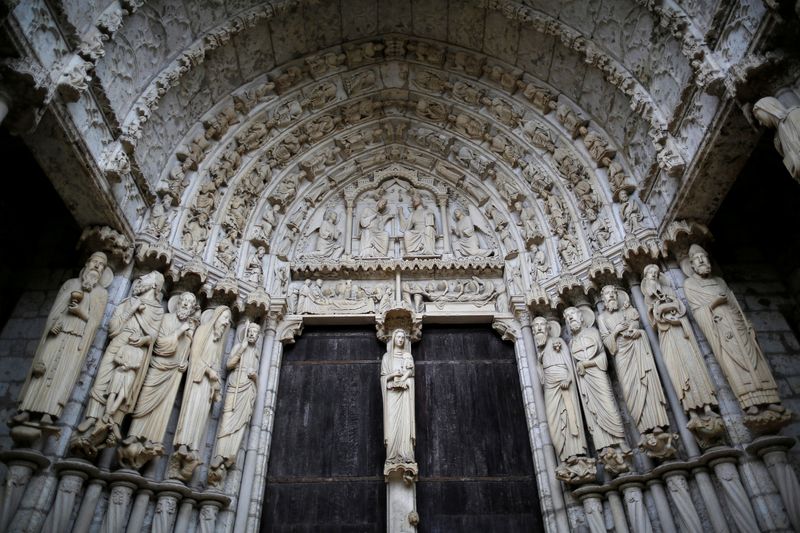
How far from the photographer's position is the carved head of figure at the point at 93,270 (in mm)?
5071

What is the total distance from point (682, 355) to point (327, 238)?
4.66 m

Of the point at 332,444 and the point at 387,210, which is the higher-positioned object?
the point at 387,210

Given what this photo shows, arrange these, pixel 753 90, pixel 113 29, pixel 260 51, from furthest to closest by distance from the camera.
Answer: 1. pixel 260 51
2. pixel 113 29
3. pixel 753 90

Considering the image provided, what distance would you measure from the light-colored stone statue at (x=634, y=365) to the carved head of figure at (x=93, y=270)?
16.8 feet

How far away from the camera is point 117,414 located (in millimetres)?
4758

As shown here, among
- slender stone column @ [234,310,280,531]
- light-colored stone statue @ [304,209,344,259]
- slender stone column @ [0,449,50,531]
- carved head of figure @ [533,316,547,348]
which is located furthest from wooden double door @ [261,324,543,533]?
slender stone column @ [0,449,50,531]

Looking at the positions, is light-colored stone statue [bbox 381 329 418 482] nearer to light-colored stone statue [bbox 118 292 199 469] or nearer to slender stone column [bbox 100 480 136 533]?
light-colored stone statue [bbox 118 292 199 469]

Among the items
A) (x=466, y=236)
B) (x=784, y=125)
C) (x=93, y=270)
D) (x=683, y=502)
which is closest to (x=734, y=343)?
(x=683, y=502)

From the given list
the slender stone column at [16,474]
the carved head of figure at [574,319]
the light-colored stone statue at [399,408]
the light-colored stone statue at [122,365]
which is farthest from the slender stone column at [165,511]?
the carved head of figure at [574,319]

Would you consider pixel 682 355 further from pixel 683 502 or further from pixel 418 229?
pixel 418 229

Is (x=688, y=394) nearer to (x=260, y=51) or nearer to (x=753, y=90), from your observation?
(x=753, y=90)

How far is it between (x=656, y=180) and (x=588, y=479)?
10.4ft

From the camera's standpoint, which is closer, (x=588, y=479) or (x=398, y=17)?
(x=588, y=479)

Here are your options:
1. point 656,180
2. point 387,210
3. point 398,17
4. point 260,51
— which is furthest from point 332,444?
point 398,17
